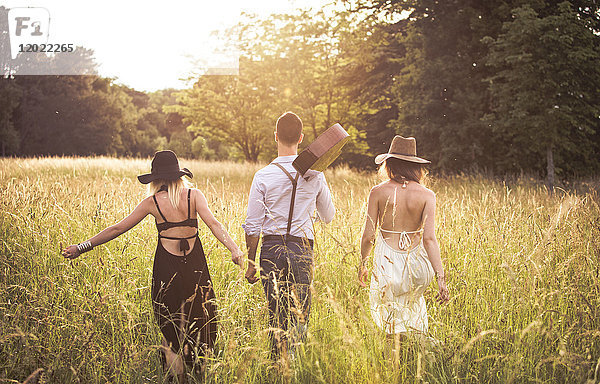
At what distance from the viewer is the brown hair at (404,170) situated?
3.43m

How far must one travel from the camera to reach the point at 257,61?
25.7 m

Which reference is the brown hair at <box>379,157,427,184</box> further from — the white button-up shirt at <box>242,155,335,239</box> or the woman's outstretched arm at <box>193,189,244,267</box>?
the woman's outstretched arm at <box>193,189,244,267</box>

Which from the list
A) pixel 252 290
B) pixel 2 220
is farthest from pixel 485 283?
pixel 2 220

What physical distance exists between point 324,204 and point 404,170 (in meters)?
0.68

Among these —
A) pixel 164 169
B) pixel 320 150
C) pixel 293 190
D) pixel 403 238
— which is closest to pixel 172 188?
pixel 164 169

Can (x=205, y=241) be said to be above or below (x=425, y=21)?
below

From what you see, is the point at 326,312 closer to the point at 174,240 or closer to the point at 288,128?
the point at 174,240

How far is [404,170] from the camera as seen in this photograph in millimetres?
3445

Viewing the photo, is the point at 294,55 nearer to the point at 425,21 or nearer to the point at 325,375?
the point at 425,21

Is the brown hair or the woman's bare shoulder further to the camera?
the brown hair

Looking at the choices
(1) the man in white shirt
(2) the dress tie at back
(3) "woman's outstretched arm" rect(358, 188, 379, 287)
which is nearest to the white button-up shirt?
(1) the man in white shirt

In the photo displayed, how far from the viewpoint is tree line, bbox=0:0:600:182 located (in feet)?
43.0

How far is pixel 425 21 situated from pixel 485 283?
16129mm

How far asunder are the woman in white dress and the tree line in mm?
11195
